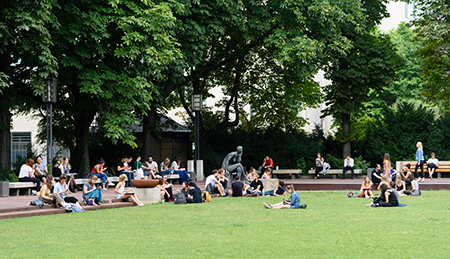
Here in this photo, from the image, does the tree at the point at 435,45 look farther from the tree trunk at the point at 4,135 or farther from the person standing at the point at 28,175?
the tree trunk at the point at 4,135

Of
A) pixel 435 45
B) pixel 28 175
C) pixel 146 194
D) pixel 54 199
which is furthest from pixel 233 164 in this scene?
pixel 435 45

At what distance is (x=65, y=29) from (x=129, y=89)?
333cm

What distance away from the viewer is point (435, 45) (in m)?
33.6

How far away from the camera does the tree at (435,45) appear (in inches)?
1243

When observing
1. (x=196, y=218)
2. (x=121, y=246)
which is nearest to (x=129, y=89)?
(x=196, y=218)

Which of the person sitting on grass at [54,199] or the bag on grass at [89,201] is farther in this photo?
the bag on grass at [89,201]

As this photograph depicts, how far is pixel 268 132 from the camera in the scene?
126ft

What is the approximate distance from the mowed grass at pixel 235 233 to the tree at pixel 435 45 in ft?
53.9

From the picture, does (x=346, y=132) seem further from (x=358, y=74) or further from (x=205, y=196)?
(x=205, y=196)

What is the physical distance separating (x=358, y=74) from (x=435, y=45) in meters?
4.62

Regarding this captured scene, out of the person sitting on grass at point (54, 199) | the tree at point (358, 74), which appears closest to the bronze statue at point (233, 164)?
the tree at point (358, 74)

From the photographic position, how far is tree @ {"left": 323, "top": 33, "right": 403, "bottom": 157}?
33.6 metres

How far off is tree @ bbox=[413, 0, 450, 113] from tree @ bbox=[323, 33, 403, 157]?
201 centimetres

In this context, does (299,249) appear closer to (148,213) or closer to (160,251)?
(160,251)
